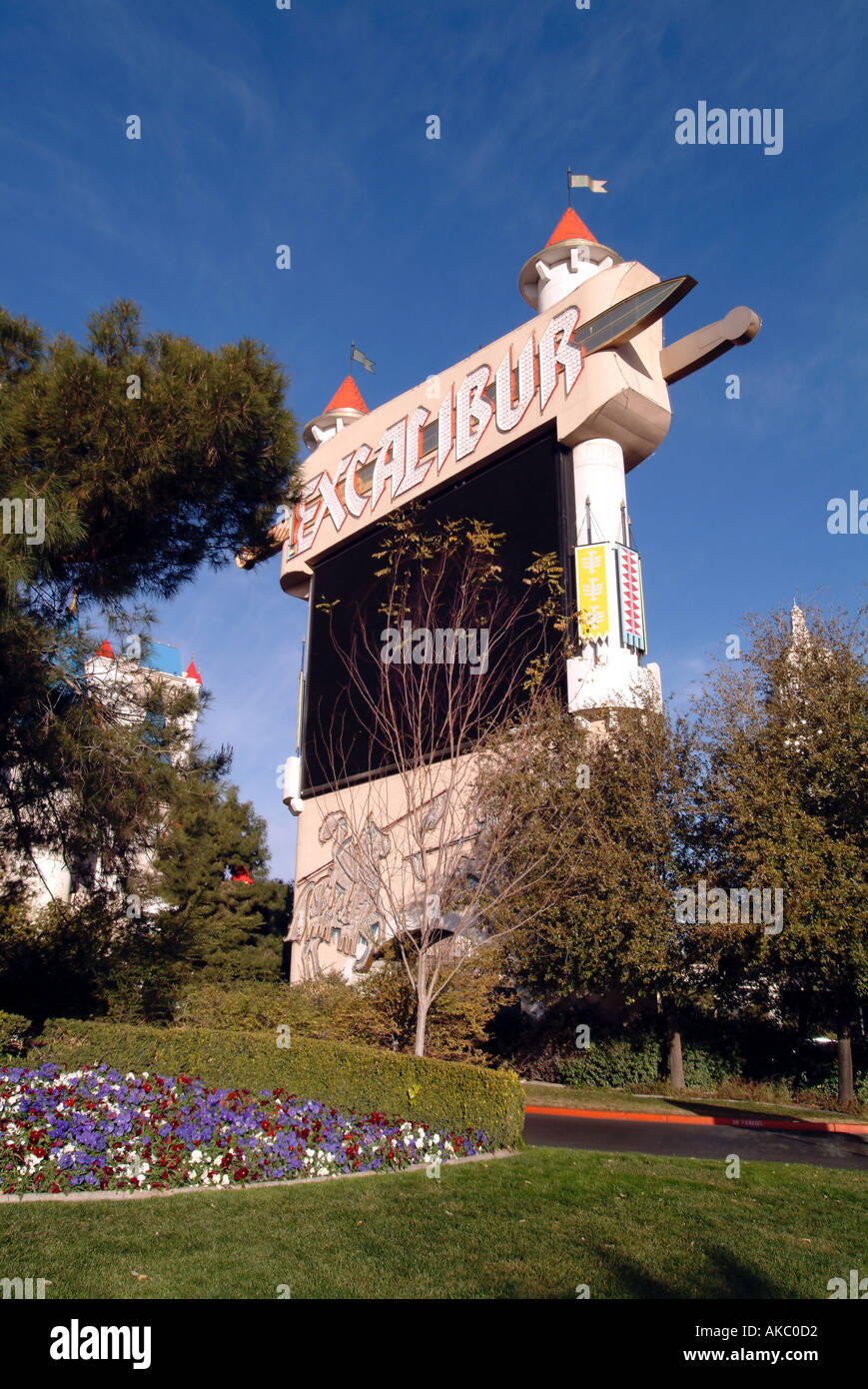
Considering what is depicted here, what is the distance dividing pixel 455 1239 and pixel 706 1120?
1111cm

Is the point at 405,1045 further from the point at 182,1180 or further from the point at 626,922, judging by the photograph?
the point at 182,1180

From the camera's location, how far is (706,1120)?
15.8m

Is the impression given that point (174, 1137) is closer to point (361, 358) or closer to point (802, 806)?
point (802, 806)

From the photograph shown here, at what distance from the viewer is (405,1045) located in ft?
47.6

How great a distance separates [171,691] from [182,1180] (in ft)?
21.6

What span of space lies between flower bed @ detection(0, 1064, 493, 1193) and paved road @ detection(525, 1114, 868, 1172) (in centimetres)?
330


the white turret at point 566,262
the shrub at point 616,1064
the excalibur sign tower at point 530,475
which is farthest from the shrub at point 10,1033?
the white turret at point 566,262

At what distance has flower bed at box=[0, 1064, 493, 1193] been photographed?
7.51 metres

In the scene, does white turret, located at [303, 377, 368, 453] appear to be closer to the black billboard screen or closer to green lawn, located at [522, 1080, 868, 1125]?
the black billboard screen

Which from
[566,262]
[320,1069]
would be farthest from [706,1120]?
[566,262]

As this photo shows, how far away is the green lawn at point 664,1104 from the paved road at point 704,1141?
5.69 feet

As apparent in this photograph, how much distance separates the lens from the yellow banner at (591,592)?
20641mm

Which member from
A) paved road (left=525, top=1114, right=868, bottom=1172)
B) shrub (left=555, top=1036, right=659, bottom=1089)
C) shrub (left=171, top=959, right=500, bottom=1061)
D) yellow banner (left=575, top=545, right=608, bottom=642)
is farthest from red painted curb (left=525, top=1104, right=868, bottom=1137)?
yellow banner (left=575, top=545, right=608, bottom=642)

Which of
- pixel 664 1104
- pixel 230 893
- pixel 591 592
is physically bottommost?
pixel 664 1104
